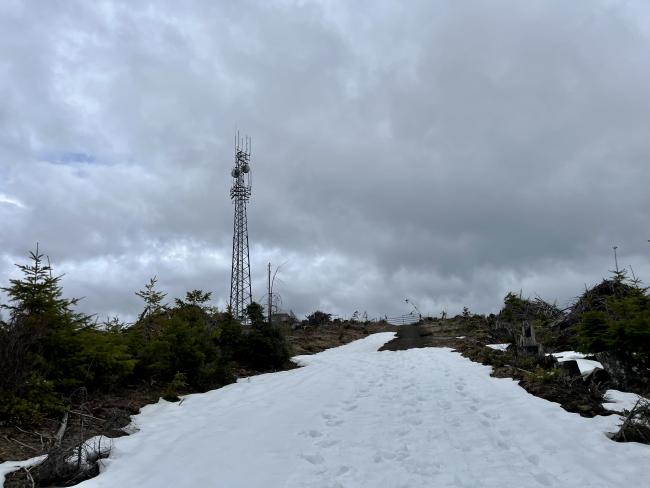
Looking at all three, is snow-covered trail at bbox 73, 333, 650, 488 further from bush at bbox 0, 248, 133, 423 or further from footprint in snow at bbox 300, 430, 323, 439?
bush at bbox 0, 248, 133, 423

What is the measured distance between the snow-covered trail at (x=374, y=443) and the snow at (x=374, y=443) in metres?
0.01

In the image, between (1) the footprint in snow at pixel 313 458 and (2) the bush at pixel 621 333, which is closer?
(1) the footprint in snow at pixel 313 458

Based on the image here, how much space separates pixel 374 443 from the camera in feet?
21.4

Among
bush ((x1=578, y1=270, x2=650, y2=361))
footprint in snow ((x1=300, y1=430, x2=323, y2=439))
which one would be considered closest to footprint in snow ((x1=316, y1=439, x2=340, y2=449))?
footprint in snow ((x1=300, y1=430, x2=323, y2=439))

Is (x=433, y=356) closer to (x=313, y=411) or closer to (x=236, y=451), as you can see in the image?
(x=313, y=411)

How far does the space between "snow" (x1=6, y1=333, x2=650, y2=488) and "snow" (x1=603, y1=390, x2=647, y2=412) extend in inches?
28.0

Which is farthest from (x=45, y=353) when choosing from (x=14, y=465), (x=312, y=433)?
(x=312, y=433)

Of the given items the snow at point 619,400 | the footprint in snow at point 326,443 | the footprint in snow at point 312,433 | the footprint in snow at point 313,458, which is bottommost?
the footprint in snow at point 313,458

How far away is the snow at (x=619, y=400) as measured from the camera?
707 centimetres

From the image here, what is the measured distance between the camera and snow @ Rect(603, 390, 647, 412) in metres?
7.07

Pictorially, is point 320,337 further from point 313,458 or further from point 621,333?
point 313,458

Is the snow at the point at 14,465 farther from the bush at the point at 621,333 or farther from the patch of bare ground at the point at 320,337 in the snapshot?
the patch of bare ground at the point at 320,337

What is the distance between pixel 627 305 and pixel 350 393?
19.0ft

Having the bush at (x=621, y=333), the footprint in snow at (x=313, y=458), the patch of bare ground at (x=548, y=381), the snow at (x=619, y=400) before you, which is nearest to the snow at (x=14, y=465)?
the footprint in snow at (x=313, y=458)
